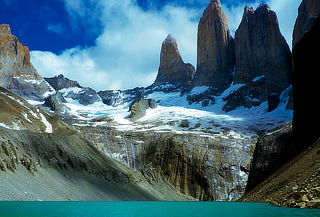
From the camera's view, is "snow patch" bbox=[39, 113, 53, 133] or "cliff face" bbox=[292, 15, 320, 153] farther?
"snow patch" bbox=[39, 113, 53, 133]

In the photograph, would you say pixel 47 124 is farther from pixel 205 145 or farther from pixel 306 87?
pixel 306 87

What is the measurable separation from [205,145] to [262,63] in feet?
317

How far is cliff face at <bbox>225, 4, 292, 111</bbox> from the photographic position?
18262 cm

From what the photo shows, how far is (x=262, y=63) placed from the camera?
624 ft

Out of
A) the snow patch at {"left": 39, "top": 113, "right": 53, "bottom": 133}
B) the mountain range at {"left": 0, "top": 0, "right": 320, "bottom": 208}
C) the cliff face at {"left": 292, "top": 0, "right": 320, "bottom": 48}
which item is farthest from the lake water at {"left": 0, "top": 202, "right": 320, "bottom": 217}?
the cliff face at {"left": 292, "top": 0, "right": 320, "bottom": 48}

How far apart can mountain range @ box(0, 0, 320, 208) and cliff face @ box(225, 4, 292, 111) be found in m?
0.50

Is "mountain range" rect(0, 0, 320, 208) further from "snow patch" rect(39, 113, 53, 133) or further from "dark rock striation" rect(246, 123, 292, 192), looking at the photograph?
"snow patch" rect(39, 113, 53, 133)

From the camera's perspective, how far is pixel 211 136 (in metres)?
113

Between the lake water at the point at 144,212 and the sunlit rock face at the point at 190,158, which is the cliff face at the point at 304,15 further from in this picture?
the lake water at the point at 144,212

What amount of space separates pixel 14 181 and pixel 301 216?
33.1 meters

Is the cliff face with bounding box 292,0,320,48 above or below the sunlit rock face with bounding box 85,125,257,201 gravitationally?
above

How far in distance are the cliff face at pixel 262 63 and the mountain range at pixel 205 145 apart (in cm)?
50

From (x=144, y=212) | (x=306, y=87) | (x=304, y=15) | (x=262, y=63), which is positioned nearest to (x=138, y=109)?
(x=262, y=63)

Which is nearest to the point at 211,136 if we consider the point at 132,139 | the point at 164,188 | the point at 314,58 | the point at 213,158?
the point at 213,158
